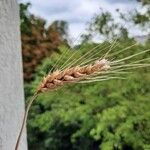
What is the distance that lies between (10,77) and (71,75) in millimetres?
432

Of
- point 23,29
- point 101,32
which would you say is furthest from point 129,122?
A: point 23,29

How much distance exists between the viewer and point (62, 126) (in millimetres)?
8523

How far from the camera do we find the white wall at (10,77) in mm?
1373

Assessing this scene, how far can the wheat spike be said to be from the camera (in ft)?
3.37

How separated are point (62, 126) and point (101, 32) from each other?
4.87 feet

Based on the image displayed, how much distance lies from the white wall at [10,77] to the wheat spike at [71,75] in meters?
0.34

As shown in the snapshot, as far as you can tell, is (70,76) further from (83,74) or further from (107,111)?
(107,111)

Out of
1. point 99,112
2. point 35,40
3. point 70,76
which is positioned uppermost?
point 35,40

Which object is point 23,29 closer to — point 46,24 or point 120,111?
point 46,24

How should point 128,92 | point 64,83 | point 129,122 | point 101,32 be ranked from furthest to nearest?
point 101,32
point 128,92
point 129,122
point 64,83

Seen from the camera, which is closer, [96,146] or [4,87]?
[4,87]

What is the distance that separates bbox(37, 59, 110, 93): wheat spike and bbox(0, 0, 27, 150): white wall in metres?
0.34

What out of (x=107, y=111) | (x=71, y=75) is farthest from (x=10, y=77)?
(x=107, y=111)

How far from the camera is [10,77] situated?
4.71 feet
